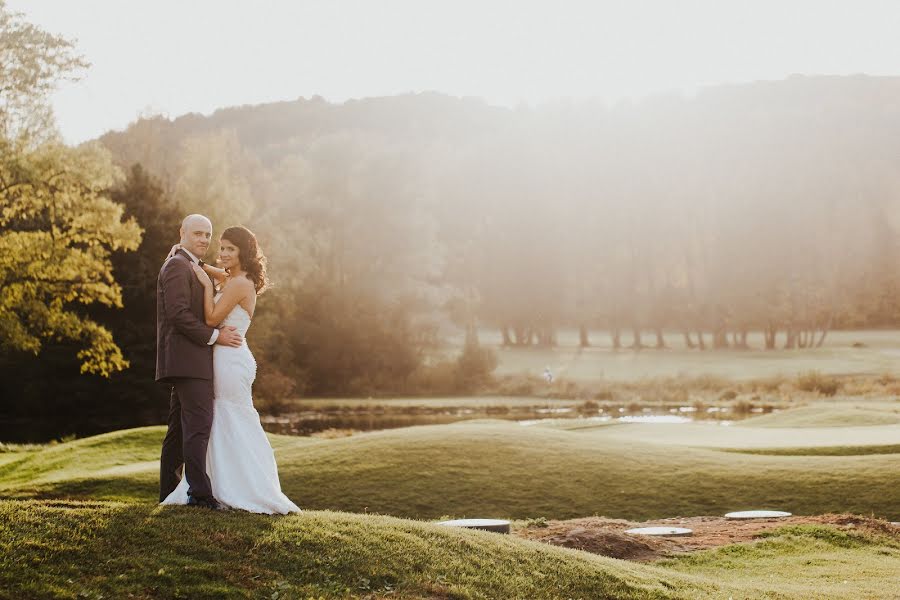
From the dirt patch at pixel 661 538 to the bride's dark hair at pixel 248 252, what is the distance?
5.69 m

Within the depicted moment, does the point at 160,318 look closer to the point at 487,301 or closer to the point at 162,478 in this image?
the point at 162,478

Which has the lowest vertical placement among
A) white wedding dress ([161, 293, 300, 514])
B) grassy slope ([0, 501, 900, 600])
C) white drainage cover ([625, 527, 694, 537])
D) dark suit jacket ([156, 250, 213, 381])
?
white drainage cover ([625, 527, 694, 537])

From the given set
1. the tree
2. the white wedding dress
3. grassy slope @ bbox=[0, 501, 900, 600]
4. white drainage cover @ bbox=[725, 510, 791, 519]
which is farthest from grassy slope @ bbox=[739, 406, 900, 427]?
the white wedding dress

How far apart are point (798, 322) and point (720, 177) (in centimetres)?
1567

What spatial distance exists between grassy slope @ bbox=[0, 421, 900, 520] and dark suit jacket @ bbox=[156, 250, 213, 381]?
29.7ft

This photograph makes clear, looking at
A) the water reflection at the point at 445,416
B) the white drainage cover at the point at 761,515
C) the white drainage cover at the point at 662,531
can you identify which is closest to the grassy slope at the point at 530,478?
the white drainage cover at the point at 761,515

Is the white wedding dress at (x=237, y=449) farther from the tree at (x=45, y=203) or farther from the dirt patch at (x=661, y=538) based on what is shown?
the tree at (x=45, y=203)

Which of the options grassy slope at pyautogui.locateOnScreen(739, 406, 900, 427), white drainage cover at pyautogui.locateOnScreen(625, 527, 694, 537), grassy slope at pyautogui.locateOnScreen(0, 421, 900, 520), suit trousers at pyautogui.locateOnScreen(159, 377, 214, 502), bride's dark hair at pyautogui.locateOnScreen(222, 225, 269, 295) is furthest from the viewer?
grassy slope at pyautogui.locateOnScreen(739, 406, 900, 427)

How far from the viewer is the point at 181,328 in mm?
10102

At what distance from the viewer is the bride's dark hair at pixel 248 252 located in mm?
10500

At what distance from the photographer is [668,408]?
46625mm

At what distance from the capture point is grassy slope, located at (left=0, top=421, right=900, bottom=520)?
741 inches

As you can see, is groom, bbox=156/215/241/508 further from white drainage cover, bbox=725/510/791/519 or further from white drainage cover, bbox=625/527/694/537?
white drainage cover, bbox=725/510/791/519

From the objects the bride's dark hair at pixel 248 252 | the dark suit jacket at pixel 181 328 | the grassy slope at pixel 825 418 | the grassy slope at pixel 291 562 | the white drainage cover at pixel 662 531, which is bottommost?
the white drainage cover at pixel 662 531
